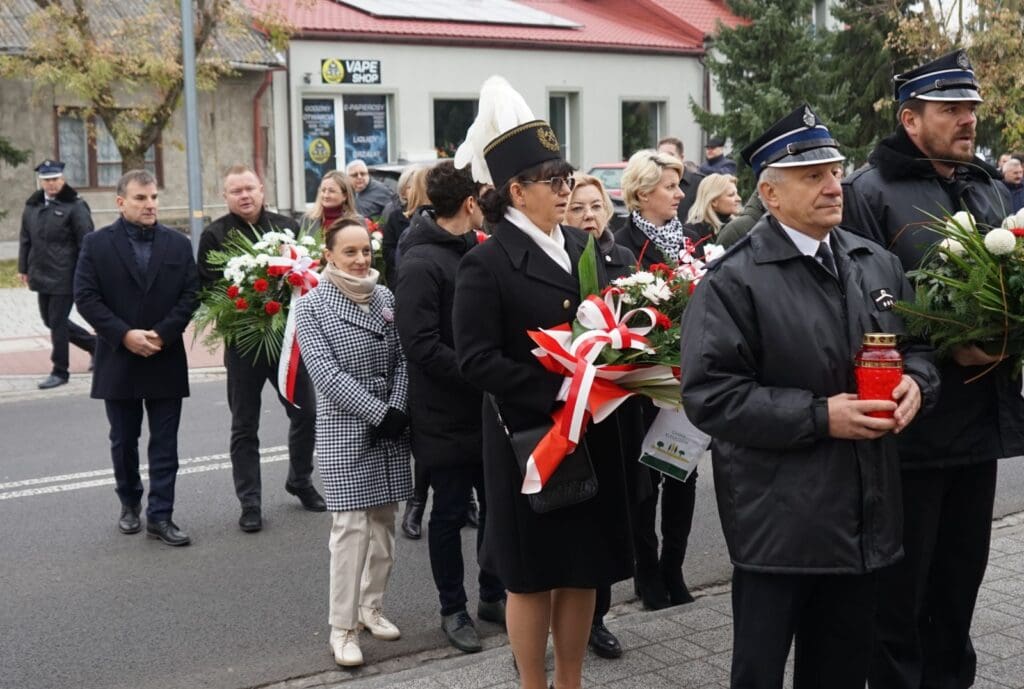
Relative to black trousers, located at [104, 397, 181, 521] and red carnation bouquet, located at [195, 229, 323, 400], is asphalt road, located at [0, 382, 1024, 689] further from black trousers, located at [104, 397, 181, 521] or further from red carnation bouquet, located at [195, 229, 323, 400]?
red carnation bouquet, located at [195, 229, 323, 400]

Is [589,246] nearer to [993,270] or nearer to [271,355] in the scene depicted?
[993,270]

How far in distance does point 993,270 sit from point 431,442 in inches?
93.9

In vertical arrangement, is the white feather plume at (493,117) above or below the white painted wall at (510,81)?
below

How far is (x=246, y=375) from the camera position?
7445 mm

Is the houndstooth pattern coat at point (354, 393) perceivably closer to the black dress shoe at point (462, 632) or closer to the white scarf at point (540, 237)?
the black dress shoe at point (462, 632)

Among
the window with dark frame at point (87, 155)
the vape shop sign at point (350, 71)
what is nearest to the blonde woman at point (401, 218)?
the window with dark frame at point (87, 155)

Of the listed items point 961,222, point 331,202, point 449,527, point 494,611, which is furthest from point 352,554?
point 331,202

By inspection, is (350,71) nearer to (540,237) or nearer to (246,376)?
(246,376)

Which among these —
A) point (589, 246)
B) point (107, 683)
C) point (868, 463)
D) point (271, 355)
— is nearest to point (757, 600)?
point (868, 463)

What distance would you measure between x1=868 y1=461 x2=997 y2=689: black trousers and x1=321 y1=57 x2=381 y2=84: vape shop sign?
26.7 metres

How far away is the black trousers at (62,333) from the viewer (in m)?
12.7

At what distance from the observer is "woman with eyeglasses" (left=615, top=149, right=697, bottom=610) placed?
5.81m

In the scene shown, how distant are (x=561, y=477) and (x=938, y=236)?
147cm

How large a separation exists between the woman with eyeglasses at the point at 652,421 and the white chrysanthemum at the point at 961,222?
1.54 m
